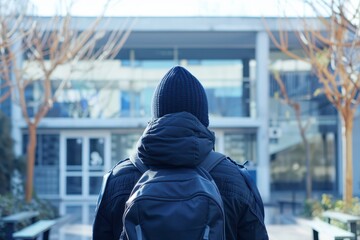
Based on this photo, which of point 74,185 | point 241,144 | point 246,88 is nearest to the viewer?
point 74,185

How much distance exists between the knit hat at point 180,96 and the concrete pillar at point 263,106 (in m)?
18.5

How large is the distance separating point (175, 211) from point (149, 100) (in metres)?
20.4

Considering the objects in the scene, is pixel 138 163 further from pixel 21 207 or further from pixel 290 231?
pixel 290 231

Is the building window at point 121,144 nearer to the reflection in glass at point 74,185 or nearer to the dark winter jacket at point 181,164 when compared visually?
the reflection in glass at point 74,185

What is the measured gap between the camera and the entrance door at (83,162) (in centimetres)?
2212

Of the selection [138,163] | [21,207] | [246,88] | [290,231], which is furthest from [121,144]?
[138,163]

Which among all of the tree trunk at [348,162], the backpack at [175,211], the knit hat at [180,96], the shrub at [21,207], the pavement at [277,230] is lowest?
the pavement at [277,230]

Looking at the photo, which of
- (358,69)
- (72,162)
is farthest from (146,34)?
(358,69)

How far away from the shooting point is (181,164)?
7.27 feet

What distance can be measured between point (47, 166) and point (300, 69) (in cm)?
1024

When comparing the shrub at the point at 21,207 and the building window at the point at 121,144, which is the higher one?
the building window at the point at 121,144

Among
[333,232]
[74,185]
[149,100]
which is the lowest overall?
[74,185]

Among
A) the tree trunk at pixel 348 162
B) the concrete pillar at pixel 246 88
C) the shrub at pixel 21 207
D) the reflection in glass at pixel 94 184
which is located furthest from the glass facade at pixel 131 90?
the tree trunk at pixel 348 162

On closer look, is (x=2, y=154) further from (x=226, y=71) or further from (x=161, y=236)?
(x=161, y=236)
